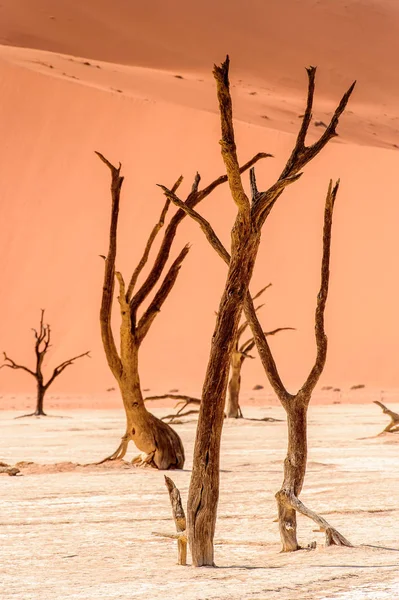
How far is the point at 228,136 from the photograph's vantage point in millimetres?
5535

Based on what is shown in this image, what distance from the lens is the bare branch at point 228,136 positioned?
5453mm

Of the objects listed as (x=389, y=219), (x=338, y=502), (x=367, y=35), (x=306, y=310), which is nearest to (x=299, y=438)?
(x=338, y=502)

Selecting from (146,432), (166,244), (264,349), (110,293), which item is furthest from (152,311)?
(264,349)

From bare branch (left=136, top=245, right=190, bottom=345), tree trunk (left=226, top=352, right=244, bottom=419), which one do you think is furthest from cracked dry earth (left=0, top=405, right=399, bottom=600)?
tree trunk (left=226, top=352, right=244, bottom=419)

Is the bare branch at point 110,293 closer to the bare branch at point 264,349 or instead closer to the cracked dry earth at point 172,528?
the cracked dry earth at point 172,528

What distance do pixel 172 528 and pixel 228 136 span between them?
9.03ft

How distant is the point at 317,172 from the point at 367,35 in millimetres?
15511

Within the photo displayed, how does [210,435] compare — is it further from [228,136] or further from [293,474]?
[228,136]

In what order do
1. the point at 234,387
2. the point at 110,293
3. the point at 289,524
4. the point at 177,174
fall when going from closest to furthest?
the point at 289,524 → the point at 110,293 → the point at 234,387 → the point at 177,174

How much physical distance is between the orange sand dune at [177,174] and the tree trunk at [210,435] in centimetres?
2645

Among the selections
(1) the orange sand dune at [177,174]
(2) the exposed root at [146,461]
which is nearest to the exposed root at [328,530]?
(2) the exposed root at [146,461]

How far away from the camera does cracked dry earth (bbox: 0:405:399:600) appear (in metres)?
4.92

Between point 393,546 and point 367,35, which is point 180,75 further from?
point 393,546

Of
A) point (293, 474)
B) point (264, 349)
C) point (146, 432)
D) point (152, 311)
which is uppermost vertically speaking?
point (152, 311)
